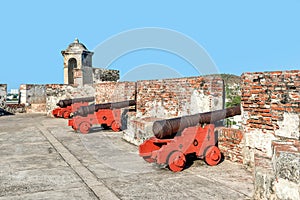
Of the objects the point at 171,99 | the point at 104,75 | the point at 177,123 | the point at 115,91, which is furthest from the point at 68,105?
the point at 177,123

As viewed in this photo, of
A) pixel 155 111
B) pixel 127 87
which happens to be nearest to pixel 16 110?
pixel 127 87

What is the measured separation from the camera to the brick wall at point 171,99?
6766 millimetres

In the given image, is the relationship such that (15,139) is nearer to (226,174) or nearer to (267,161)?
(226,174)

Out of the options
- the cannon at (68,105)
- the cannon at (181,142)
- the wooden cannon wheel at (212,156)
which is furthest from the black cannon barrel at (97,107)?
the wooden cannon wheel at (212,156)

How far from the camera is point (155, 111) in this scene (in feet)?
28.7

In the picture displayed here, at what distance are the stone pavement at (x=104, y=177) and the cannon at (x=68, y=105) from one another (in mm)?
7078

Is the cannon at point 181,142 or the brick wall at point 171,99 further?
the brick wall at point 171,99

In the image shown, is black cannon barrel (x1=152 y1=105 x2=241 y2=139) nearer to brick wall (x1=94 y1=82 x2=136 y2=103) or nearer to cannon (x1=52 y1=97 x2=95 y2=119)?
brick wall (x1=94 y1=82 x2=136 y2=103)

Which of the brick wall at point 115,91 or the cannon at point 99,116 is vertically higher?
the brick wall at point 115,91

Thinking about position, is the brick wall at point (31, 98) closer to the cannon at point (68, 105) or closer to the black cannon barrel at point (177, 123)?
the cannon at point (68, 105)

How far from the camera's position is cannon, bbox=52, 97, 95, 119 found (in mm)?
14227

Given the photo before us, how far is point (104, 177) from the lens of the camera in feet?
15.2

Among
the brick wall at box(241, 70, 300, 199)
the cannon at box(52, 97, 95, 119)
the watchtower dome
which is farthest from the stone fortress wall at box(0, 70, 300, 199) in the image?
the watchtower dome

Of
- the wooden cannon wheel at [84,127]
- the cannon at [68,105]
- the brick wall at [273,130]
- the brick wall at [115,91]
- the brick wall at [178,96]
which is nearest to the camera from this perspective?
the brick wall at [273,130]
